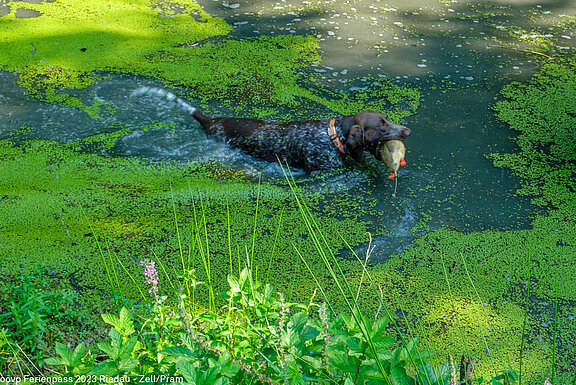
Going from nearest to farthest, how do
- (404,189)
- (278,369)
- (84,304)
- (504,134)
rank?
(278,369), (84,304), (404,189), (504,134)

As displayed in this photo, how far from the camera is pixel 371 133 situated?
12.6 feet

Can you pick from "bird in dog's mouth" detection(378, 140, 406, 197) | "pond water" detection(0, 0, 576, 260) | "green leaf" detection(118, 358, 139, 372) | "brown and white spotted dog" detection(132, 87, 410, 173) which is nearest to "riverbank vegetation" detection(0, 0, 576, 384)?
"green leaf" detection(118, 358, 139, 372)

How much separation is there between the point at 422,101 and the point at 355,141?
53.8 inches

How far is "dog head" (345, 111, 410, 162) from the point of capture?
382 centimetres

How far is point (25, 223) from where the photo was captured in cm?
324

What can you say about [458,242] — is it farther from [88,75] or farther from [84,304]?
[88,75]

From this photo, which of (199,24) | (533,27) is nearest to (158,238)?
(199,24)

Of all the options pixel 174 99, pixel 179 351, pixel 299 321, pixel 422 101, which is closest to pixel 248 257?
pixel 299 321

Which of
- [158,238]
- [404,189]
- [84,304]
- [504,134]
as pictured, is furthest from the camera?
[504,134]

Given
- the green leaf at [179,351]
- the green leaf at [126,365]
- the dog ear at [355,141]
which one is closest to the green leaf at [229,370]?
the green leaf at [179,351]

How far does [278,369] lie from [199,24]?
5.38 m

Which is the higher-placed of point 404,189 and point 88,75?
point 88,75

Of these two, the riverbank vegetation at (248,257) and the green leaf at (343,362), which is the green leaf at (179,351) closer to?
the riverbank vegetation at (248,257)

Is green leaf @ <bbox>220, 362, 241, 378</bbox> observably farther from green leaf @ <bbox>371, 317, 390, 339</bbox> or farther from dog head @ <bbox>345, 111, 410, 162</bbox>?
dog head @ <bbox>345, 111, 410, 162</bbox>
